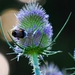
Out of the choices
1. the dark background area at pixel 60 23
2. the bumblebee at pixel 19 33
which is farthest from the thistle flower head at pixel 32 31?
the dark background area at pixel 60 23

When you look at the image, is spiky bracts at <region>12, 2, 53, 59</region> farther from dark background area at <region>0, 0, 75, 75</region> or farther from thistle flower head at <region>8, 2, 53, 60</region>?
dark background area at <region>0, 0, 75, 75</region>

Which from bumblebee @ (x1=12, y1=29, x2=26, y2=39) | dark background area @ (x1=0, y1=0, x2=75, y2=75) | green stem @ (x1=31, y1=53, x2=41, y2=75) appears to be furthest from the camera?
dark background area @ (x1=0, y1=0, x2=75, y2=75)

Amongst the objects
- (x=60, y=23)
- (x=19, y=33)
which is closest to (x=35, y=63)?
(x=19, y=33)

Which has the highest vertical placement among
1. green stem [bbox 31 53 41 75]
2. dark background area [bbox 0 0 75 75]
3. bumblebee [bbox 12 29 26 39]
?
dark background area [bbox 0 0 75 75]

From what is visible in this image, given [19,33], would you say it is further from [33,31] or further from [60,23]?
[60,23]

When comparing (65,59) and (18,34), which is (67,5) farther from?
(18,34)

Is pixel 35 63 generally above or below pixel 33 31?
below

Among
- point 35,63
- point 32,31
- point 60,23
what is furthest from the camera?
point 60,23

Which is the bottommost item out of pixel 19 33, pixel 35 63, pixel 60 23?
pixel 35 63

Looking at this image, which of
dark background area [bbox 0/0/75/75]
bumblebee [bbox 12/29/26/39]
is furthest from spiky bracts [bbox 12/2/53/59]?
dark background area [bbox 0/0/75/75]
